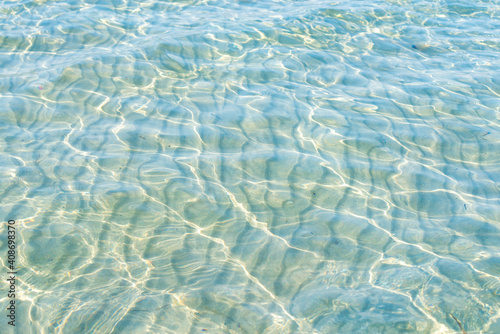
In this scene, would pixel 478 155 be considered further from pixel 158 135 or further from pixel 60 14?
pixel 60 14

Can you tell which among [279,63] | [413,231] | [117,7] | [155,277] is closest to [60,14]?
[117,7]

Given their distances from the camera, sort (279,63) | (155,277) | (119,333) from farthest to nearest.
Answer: (279,63) → (155,277) → (119,333)

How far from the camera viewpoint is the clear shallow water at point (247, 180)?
306 centimetres

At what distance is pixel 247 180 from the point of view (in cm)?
415

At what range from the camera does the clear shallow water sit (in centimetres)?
306

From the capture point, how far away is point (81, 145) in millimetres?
4496

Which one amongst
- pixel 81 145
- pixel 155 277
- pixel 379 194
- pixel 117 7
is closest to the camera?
pixel 155 277

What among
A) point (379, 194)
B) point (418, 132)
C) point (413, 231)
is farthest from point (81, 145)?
point (418, 132)

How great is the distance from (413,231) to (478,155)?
1.59 metres

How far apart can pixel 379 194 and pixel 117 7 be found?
6451mm

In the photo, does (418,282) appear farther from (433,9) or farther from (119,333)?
(433,9)

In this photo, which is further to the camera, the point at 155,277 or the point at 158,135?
the point at 158,135

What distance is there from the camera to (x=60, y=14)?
306 inches

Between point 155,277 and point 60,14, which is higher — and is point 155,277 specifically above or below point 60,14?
below
